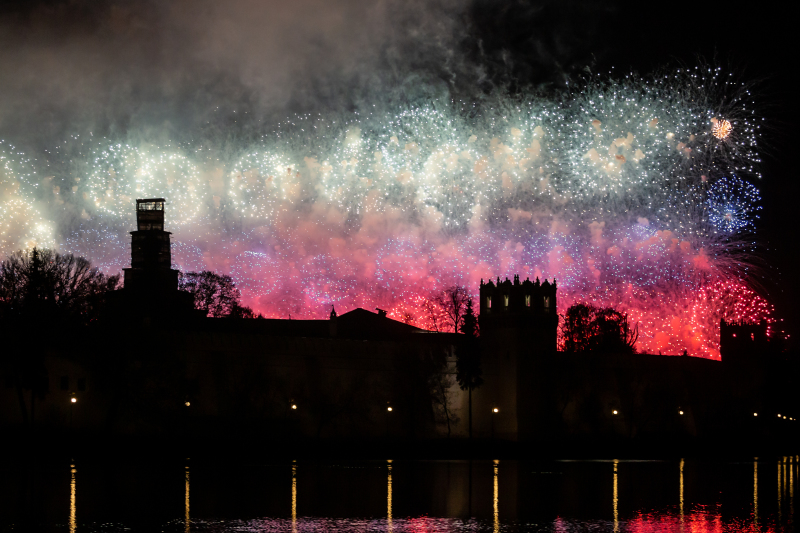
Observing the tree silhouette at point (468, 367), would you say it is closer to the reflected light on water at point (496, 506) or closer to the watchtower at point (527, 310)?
the watchtower at point (527, 310)

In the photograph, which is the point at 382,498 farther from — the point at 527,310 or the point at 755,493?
the point at 527,310

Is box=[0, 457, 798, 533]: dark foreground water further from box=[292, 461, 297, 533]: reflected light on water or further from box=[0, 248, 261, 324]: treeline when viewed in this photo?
box=[0, 248, 261, 324]: treeline

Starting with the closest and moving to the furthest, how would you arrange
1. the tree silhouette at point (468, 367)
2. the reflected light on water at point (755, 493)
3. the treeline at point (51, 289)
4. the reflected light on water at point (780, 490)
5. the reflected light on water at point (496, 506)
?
the reflected light on water at point (496, 506), the reflected light on water at point (755, 493), the reflected light on water at point (780, 490), the treeline at point (51, 289), the tree silhouette at point (468, 367)

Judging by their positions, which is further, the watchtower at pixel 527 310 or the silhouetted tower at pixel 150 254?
the silhouetted tower at pixel 150 254

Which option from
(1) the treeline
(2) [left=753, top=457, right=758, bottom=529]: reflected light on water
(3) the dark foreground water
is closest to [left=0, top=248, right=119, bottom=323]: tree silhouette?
(1) the treeline

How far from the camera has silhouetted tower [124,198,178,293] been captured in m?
77.1

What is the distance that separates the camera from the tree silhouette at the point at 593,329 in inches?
2985

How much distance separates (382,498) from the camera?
27422 mm

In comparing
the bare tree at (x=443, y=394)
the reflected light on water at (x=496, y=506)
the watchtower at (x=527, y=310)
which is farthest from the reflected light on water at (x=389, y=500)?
the watchtower at (x=527, y=310)

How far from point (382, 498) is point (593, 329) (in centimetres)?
5186

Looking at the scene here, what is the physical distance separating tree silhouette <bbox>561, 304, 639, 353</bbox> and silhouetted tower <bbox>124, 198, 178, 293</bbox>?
28.6 m

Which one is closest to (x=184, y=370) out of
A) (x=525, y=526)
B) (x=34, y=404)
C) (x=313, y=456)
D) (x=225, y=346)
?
(x=225, y=346)

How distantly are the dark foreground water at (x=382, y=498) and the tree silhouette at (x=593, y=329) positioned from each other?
36.2 meters

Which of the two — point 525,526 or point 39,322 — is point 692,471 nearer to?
point 525,526
